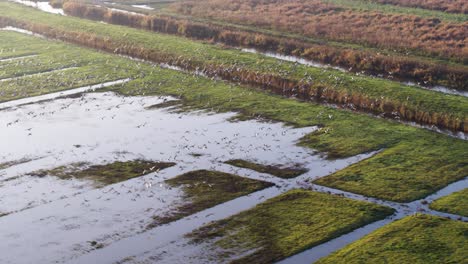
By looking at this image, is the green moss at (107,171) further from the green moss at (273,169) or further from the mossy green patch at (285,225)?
the mossy green patch at (285,225)

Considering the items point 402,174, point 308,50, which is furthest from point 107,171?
point 308,50

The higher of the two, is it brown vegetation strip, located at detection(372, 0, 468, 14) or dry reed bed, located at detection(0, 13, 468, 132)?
brown vegetation strip, located at detection(372, 0, 468, 14)

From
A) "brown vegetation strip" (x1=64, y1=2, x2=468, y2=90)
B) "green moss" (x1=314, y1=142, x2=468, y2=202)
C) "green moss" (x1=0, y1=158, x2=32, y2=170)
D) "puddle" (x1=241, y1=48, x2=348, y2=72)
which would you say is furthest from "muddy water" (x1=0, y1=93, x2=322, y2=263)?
"brown vegetation strip" (x1=64, y1=2, x2=468, y2=90)

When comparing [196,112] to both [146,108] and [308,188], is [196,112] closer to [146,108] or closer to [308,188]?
[146,108]

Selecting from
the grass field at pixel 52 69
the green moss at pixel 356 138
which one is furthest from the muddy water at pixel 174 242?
the grass field at pixel 52 69

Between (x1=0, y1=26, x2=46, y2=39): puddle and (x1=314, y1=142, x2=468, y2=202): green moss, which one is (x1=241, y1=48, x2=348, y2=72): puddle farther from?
(x1=0, y1=26, x2=46, y2=39): puddle
